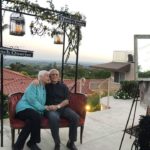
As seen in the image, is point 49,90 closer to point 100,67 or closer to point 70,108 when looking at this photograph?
point 70,108

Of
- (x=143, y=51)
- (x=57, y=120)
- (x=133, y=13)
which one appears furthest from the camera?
(x=133, y=13)

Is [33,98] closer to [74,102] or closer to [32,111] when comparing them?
[32,111]

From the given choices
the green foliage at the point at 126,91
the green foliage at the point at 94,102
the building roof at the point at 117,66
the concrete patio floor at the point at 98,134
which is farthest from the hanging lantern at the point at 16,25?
the building roof at the point at 117,66

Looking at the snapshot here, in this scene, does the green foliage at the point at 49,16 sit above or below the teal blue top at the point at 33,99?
above

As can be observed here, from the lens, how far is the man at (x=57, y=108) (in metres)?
4.45

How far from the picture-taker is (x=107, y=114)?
7.23m

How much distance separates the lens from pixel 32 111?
4.39m

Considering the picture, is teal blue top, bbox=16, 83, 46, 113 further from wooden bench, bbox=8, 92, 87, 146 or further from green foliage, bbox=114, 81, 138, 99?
green foliage, bbox=114, 81, 138, 99

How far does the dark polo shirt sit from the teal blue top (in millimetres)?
179

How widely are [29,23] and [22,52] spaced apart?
4.77 ft

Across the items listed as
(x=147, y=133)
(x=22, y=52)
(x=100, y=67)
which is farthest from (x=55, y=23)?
(x=100, y=67)

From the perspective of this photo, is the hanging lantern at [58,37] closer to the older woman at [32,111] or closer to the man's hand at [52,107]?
the older woman at [32,111]

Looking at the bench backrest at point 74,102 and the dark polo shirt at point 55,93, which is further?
the dark polo shirt at point 55,93

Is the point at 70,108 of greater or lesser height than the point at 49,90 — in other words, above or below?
below
